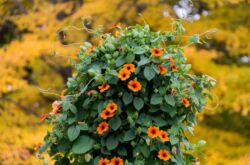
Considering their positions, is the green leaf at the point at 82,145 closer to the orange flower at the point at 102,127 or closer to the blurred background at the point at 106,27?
the orange flower at the point at 102,127

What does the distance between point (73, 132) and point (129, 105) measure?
231 mm

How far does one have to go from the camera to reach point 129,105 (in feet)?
5.94

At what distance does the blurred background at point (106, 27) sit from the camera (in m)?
3.92

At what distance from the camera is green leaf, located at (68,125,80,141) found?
1.80 m

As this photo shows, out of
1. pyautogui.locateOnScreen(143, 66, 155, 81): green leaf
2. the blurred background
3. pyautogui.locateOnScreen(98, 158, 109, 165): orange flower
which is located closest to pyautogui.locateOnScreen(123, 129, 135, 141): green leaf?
pyautogui.locateOnScreen(98, 158, 109, 165): orange flower

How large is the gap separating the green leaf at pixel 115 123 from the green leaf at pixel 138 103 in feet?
0.26

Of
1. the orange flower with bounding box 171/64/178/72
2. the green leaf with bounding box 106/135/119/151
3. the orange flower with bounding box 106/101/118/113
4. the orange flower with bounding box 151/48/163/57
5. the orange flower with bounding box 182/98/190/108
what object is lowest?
the green leaf with bounding box 106/135/119/151

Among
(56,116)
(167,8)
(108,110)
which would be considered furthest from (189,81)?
(167,8)

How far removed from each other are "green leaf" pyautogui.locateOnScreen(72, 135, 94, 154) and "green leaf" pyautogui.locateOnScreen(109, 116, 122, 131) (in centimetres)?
11

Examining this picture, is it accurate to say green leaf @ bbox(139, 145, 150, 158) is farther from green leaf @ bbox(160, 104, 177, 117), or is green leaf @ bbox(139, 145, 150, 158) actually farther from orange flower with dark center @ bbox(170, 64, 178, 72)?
orange flower with dark center @ bbox(170, 64, 178, 72)

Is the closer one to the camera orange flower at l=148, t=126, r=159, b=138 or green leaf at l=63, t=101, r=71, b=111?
orange flower at l=148, t=126, r=159, b=138

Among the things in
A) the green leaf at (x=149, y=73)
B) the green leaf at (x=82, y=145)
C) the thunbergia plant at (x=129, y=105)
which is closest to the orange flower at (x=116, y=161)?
the thunbergia plant at (x=129, y=105)

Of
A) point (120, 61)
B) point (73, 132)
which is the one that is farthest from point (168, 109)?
point (73, 132)

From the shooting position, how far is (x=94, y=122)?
185 centimetres
